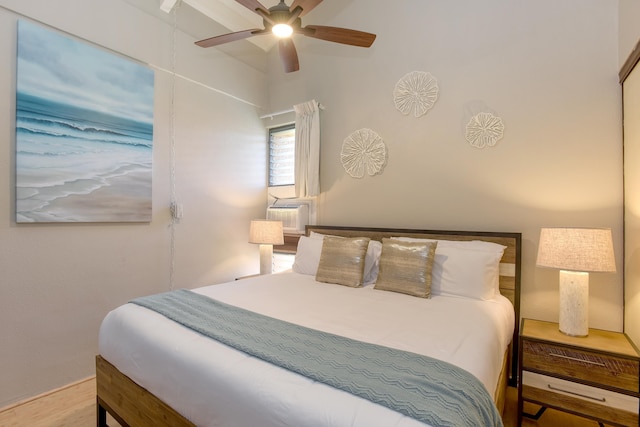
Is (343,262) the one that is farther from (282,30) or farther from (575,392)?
(282,30)

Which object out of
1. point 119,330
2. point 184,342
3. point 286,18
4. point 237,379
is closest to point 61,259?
point 119,330

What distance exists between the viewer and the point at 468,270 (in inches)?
84.9

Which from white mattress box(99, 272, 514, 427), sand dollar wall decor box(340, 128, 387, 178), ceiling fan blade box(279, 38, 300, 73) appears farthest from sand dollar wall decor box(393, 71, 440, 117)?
white mattress box(99, 272, 514, 427)

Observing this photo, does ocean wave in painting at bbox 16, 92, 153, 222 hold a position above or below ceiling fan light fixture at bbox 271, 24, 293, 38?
below

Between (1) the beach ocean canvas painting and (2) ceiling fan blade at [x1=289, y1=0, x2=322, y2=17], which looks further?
(1) the beach ocean canvas painting

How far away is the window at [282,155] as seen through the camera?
12.7ft

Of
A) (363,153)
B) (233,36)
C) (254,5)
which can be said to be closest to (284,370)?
(254,5)

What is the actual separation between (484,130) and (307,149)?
176cm

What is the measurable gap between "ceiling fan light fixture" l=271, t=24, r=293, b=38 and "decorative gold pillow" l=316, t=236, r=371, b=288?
1591mm

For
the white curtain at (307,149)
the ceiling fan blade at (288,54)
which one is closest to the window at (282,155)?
the white curtain at (307,149)

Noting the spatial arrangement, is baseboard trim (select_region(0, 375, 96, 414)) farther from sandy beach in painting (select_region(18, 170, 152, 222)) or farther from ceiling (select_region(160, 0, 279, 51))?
ceiling (select_region(160, 0, 279, 51))

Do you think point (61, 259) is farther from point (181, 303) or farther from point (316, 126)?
point (316, 126)

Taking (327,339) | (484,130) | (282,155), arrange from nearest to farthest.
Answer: (327,339) → (484,130) → (282,155)

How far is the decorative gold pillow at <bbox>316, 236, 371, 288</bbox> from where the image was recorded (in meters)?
2.46
